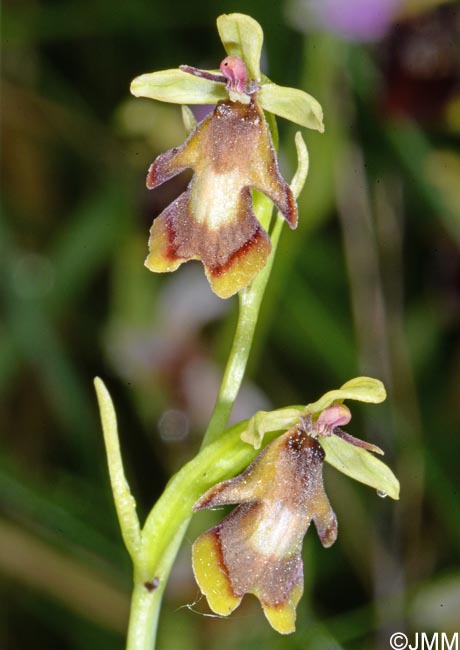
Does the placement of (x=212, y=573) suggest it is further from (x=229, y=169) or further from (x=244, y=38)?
(x=244, y=38)

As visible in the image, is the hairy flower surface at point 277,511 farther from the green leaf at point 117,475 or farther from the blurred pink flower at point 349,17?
the blurred pink flower at point 349,17

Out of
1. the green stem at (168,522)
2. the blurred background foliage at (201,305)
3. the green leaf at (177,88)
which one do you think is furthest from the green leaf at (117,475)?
the blurred background foliage at (201,305)

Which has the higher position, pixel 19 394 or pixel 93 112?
pixel 93 112

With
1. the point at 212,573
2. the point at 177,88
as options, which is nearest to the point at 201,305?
the point at 177,88

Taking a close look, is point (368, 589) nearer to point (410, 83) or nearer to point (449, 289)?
point (449, 289)

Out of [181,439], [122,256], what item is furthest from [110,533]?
[122,256]

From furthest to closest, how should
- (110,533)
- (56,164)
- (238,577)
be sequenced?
(56,164)
(110,533)
(238,577)

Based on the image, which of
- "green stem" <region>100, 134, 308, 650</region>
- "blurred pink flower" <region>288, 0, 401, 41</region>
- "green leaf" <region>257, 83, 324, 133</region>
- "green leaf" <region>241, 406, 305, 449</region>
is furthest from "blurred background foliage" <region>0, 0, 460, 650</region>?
"green leaf" <region>257, 83, 324, 133</region>

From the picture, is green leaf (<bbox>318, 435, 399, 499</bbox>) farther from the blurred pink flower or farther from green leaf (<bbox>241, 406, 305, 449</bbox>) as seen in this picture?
the blurred pink flower
